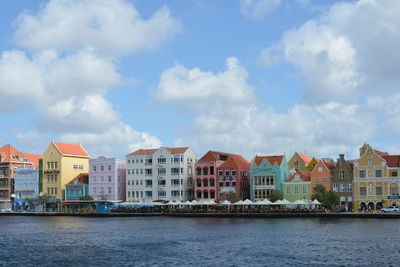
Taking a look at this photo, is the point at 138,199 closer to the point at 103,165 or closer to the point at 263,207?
the point at 103,165

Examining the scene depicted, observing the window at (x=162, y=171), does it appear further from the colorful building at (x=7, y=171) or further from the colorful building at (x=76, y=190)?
the colorful building at (x=7, y=171)

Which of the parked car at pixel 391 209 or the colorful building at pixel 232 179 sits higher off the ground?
the colorful building at pixel 232 179

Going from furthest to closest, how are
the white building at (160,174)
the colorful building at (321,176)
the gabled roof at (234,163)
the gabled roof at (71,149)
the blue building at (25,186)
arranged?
the blue building at (25,186) < the gabled roof at (71,149) < the white building at (160,174) < the gabled roof at (234,163) < the colorful building at (321,176)

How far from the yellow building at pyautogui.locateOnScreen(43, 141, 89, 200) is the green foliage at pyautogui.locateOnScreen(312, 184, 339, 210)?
2698 inches

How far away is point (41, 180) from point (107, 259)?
104637 mm

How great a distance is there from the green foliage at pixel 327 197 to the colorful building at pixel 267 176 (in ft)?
41.2

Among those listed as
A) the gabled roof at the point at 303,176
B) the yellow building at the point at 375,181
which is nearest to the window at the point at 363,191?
the yellow building at the point at 375,181

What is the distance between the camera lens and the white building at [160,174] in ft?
463

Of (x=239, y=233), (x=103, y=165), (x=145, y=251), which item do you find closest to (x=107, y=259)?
(x=145, y=251)

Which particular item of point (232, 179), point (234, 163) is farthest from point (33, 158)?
point (232, 179)

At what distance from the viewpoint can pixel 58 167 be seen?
154 meters

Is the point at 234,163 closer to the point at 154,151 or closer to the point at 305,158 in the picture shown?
the point at 305,158

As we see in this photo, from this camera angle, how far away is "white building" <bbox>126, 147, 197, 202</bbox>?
14100 centimetres

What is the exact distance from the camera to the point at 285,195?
13025 cm
